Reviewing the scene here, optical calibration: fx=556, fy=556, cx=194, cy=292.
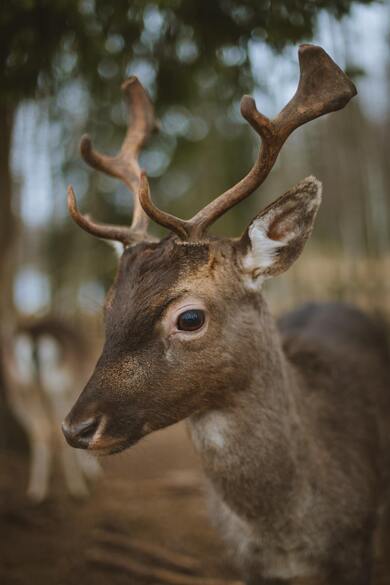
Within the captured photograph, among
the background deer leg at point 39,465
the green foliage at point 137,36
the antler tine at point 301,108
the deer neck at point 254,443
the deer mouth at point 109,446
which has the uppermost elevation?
the green foliage at point 137,36

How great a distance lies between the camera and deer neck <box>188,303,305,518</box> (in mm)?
2895

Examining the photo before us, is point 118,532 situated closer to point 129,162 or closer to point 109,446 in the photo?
point 109,446

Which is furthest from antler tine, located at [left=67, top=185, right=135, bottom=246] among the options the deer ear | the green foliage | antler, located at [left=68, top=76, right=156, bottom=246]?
the green foliage

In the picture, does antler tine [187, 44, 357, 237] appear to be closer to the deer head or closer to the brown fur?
the deer head

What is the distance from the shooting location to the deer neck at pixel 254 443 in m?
2.89

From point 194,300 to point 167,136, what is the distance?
3880mm

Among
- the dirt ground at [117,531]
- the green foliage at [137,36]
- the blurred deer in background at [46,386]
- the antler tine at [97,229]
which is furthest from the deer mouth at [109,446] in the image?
the blurred deer in background at [46,386]

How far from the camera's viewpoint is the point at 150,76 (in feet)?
17.2

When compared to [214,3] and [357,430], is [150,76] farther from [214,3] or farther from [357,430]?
[357,430]

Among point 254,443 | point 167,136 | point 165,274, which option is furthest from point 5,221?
point 254,443

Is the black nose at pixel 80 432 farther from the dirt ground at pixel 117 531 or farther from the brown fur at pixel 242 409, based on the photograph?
the dirt ground at pixel 117 531

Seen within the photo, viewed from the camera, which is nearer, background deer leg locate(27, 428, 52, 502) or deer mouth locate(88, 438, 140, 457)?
deer mouth locate(88, 438, 140, 457)

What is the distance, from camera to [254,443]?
2898mm

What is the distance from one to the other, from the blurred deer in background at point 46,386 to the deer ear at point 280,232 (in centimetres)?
415
